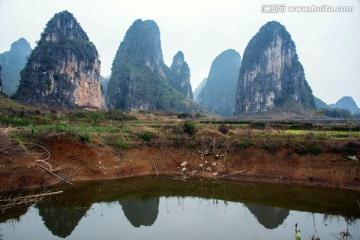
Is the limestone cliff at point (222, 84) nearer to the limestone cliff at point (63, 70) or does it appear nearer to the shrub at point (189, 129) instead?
the limestone cliff at point (63, 70)

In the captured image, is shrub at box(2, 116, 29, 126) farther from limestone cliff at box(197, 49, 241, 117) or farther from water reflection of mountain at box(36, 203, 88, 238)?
limestone cliff at box(197, 49, 241, 117)

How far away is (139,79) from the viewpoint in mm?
75000

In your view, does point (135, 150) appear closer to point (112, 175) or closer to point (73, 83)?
point (112, 175)

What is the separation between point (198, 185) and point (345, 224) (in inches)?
328

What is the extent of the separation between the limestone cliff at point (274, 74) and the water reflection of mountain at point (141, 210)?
221ft

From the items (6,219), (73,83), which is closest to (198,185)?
(6,219)

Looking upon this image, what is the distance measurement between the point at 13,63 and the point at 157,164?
86889 millimetres

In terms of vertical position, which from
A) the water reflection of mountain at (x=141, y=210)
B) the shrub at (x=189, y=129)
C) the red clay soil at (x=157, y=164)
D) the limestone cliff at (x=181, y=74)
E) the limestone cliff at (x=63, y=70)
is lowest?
the water reflection of mountain at (x=141, y=210)

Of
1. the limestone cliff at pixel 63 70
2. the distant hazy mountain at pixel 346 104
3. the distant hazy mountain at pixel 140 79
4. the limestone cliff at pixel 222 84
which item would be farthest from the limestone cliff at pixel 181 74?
the distant hazy mountain at pixel 346 104

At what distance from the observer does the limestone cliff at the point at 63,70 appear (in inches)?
1875

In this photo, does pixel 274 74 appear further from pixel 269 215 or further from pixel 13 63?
pixel 13 63

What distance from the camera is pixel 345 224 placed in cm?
1195

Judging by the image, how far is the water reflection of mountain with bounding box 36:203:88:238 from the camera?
36.6ft

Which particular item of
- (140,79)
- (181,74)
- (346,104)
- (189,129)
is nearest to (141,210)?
(189,129)
